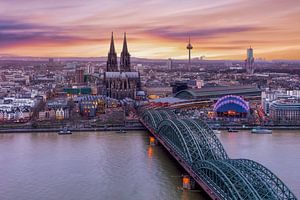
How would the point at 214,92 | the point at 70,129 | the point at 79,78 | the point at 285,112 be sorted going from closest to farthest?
the point at 70,129 < the point at 285,112 < the point at 214,92 < the point at 79,78

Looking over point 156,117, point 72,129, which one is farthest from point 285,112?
point 72,129

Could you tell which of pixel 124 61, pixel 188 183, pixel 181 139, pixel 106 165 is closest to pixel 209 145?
pixel 181 139

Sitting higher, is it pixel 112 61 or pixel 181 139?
pixel 112 61

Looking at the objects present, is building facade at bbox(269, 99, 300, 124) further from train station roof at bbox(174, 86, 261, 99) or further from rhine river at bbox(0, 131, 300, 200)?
train station roof at bbox(174, 86, 261, 99)

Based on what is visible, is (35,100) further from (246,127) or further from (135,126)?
(246,127)

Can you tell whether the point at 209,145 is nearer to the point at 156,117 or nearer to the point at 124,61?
the point at 156,117

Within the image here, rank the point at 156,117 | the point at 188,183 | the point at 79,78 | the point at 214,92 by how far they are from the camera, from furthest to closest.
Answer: the point at 79,78 < the point at 214,92 < the point at 156,117 < the point at 188,183

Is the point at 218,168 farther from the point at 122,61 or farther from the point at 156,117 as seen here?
the point at 122,61

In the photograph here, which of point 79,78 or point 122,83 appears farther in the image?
point 79,78

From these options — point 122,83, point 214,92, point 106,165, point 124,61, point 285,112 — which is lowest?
point 106,165

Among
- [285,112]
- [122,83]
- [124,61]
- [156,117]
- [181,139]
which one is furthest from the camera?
[124,61]

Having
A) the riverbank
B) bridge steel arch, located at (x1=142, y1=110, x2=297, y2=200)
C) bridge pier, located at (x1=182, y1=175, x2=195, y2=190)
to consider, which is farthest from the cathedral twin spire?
bridge pier, located at (x1=182, y1=175, x2=195, y2=190)
